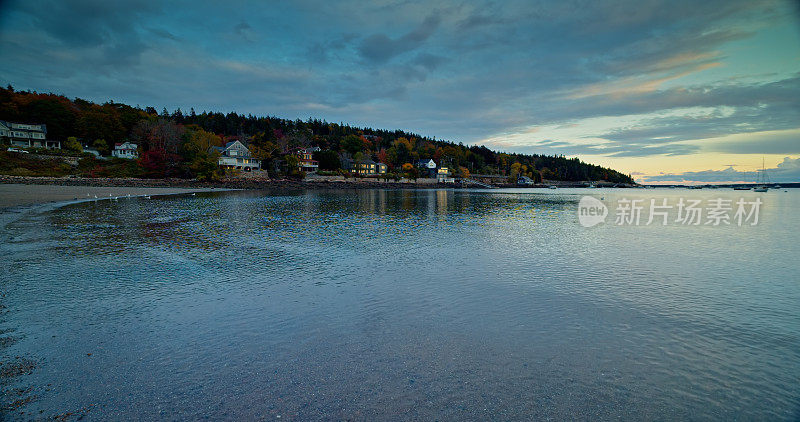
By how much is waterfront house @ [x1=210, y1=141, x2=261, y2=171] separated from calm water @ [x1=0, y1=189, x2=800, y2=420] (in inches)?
3778

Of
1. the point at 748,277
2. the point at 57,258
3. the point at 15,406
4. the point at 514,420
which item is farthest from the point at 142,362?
the point at 748,277

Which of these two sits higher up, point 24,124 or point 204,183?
point 24,124

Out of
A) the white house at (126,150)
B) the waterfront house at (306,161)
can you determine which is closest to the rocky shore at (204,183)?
the waterfront house at (306,161)

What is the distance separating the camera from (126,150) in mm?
102812

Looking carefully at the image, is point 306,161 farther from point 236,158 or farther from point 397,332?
point 397,332

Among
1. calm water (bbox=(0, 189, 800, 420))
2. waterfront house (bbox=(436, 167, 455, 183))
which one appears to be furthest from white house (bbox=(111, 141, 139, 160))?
waterfront house (bbox=(436, 167, 455, 183))

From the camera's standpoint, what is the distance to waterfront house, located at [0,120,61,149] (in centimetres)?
8731

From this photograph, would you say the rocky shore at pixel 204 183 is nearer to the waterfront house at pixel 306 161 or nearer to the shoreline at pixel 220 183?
the shoreline at pixel 220 183

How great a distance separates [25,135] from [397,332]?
132m

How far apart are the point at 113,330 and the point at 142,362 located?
2357 millimetres

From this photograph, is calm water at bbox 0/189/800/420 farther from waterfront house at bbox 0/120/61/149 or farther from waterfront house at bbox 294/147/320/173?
waterfront house at bbox 294/147/320/173

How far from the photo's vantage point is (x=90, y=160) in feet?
278

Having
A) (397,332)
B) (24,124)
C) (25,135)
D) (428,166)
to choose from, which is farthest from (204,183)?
(428,166)

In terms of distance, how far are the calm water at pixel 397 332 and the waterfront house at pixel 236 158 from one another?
95955 millimetres
